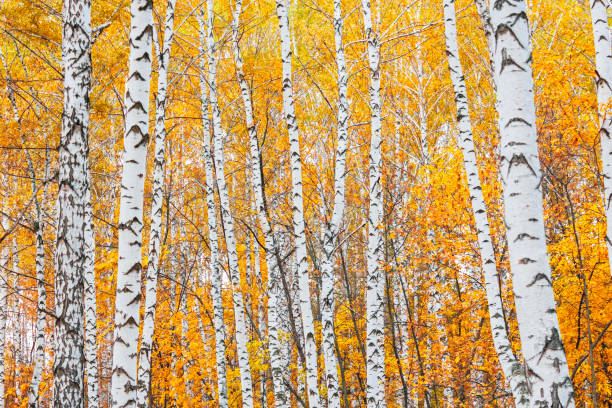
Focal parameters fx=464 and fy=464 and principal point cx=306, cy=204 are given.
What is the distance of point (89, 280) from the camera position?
7688 millimetres

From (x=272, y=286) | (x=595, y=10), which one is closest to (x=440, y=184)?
(x=272, y=286)

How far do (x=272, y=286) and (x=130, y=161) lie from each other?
365 cm

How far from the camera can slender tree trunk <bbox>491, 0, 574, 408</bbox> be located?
1.92 meters

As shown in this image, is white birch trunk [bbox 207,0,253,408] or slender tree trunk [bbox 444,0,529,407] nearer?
slender tree trunk [bbox 444,0,529,407]

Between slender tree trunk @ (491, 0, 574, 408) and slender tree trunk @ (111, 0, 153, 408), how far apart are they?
9.58ft

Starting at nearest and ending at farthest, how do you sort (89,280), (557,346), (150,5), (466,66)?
1. (557,346)
2. (150,5)
3. (89,280)
4. (466,66)

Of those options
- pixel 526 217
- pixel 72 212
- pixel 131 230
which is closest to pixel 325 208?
pixel 131 230

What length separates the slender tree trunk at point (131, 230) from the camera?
388 centimetres

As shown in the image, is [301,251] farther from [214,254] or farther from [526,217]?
[526,217]

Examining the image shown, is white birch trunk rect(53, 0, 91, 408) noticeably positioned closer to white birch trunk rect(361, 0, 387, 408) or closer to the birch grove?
the birch grove

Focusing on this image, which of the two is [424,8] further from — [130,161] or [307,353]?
[130,161]

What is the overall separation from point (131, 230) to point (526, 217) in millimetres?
3056

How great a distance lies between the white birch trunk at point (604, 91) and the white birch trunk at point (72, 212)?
4365 millimetres

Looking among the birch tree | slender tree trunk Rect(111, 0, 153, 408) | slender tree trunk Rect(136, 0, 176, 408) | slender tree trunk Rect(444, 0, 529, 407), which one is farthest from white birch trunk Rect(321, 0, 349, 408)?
slender tree trunk Rect(111, 0, 153, 408)
